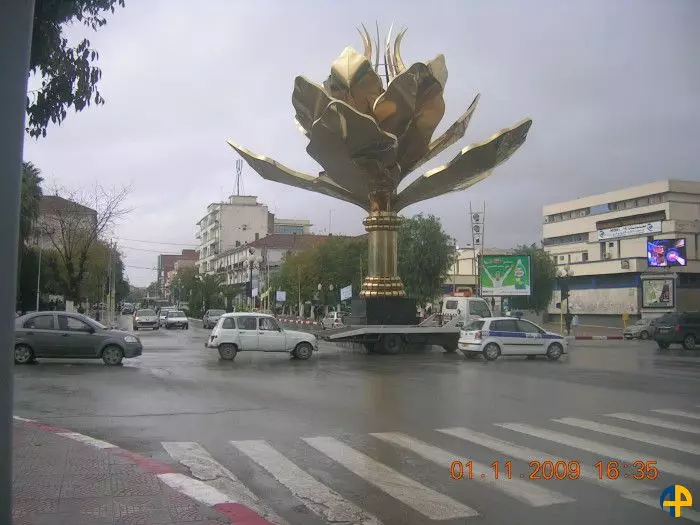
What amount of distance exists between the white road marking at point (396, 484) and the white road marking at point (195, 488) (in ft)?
5.21

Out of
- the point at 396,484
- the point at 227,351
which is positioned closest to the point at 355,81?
the point at 227,351

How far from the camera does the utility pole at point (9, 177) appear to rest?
3414mm

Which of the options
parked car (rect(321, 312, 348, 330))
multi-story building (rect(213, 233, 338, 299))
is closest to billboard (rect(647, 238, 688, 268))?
parked car (rect(321, 312, 348, 330))

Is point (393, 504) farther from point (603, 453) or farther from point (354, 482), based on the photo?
point (603, 453)

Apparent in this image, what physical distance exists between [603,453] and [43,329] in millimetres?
15996

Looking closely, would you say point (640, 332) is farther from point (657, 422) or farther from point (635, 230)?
point (657, 422)

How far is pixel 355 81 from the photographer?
81.0 ft

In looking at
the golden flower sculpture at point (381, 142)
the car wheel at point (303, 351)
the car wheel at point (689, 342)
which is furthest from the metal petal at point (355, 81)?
the car wheel at point (689, 342)

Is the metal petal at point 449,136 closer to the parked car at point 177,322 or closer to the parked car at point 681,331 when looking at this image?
the parked car at point 681,331

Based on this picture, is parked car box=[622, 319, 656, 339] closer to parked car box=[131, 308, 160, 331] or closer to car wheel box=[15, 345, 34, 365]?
parked car box=[131, 308, 160, 331]

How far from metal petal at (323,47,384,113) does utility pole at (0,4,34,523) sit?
21837 millimetres

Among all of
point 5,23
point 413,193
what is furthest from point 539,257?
point 5,23

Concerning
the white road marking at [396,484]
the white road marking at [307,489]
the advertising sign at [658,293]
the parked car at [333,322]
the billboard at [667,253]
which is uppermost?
the billboard at [667,253]

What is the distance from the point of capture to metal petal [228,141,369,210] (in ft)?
91.5
